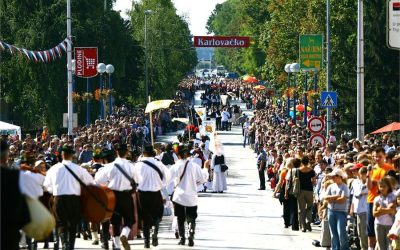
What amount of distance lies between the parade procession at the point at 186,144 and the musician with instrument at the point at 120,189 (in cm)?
2

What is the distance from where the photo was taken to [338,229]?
794 inches

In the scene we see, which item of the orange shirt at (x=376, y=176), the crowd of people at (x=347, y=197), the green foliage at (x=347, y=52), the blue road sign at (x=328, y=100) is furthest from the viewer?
the green foliage at (x=347, y=52)

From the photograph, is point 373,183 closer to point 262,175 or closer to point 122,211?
point 122,211

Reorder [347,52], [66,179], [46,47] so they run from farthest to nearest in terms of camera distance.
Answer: [46,47] → [347,52] → [66,179]

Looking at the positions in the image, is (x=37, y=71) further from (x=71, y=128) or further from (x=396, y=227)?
(x=396, y=227)

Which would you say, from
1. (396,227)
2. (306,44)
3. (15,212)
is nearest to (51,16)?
(306,44)

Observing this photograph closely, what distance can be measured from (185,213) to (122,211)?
2.30m

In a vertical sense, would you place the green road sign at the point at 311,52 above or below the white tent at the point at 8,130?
above

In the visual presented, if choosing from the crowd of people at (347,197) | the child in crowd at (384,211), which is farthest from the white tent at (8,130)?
the child in crowd at (384,211)

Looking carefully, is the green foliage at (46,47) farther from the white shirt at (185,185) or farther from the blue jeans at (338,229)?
the blue jeans at (338,229)

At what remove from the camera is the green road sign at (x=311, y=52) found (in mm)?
48625

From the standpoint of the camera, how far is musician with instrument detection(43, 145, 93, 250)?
1836 cm

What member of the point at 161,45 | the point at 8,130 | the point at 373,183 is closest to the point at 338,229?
the point at 373,183

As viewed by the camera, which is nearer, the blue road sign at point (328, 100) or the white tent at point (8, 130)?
the white tent at point (8, 130)
